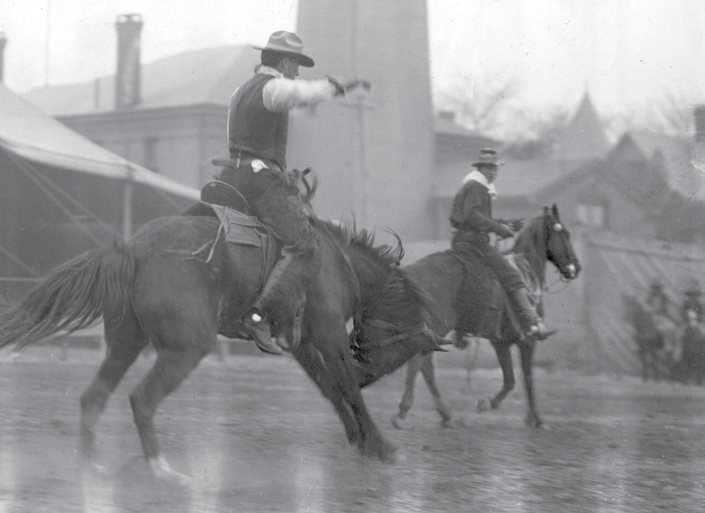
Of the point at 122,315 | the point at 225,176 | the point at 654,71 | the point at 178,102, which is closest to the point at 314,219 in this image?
the point at 225,176

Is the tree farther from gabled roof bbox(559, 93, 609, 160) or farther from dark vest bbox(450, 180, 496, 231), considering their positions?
dark vest bbox(450, 180, 496, 231)

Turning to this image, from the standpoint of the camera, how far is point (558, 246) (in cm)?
1198

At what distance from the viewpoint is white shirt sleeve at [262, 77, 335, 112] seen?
289 inches

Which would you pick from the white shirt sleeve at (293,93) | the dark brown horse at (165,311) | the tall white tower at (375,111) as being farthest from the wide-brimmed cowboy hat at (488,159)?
the tall white tower at (375,111)

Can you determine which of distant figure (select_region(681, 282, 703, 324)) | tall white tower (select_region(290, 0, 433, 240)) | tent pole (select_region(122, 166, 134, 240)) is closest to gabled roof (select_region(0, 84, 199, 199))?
tent pole (select_region(122, 166, 134, 240))

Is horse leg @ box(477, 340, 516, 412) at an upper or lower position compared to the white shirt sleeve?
lower

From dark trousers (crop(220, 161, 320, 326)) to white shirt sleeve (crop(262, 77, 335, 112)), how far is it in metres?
0.42

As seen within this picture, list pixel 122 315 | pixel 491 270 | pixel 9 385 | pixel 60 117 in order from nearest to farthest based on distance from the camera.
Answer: pixel 122 315 < pixel 491 270 < pixel 9 385 < pixel 60 117

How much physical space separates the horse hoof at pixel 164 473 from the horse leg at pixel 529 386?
204 inches

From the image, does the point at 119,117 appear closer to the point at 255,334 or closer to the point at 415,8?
the point at 415,8

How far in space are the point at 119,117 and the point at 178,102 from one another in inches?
55.8

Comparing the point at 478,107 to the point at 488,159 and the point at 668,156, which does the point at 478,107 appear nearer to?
the point at 668,156

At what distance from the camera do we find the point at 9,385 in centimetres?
1323

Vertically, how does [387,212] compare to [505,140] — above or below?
below
